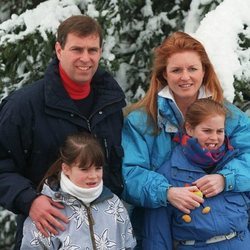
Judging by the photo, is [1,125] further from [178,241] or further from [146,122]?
[178,241]

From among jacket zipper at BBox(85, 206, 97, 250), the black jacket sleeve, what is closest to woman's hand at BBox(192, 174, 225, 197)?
jacket zipper at BBox(85, 206, 97, 250)

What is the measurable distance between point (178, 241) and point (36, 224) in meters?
0.81

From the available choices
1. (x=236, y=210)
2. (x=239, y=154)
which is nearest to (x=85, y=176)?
(x=236, y=210)

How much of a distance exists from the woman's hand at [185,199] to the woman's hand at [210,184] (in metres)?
0.03

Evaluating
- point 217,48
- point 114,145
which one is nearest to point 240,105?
point 217,48

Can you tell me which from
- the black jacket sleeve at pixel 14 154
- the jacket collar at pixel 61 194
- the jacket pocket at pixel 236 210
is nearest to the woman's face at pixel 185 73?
the jacket pocket at pixel 236 210

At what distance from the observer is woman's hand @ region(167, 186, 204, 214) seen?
9.55ft

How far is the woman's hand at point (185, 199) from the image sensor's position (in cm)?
291

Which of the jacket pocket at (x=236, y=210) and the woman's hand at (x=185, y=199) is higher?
the woman's hand at (x=185, y=199)

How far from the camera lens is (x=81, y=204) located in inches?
109

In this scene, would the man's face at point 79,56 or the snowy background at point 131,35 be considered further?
the snowy background at point 131,35

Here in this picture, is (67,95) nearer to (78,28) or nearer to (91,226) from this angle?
(78,28)

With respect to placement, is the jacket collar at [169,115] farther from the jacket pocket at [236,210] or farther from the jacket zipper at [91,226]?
the jacket zipper at [91,226]

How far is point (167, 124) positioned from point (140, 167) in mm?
302
